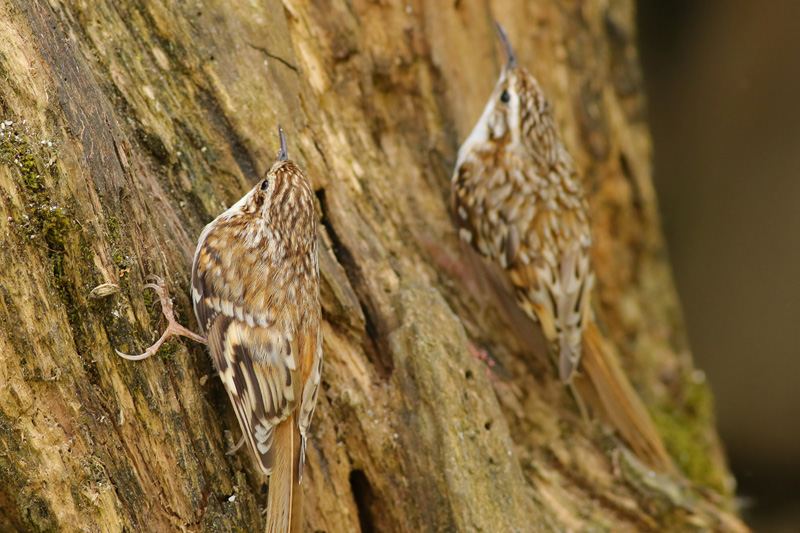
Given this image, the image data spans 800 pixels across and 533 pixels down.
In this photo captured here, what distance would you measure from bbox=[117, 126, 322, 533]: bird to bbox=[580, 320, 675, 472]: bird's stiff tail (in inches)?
57.3

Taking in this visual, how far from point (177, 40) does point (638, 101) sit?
2717 millimetres

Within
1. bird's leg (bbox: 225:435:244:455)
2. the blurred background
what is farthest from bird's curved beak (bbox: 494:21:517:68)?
the blurred background

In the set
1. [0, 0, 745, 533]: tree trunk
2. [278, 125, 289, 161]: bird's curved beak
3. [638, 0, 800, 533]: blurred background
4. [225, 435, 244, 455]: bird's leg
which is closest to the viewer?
[0, 0, 745, 533]: tree trunk

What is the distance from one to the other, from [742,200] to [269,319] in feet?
14.7

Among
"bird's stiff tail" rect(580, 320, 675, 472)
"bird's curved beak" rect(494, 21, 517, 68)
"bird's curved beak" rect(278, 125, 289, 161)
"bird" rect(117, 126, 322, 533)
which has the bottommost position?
"bird's stiff tail" rect(580, 320, 675, 472)

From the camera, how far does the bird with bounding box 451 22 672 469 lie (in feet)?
9.87

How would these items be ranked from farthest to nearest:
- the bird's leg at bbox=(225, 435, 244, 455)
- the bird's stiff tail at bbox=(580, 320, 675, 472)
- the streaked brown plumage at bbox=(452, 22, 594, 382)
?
the bird's stiff tail at bbox=(580, 320, 675, 472) < the streaked brown plumage at bbox=(452, 22, 594, 382) < the bird's leg at bbox=(225, 435, 244, 455)

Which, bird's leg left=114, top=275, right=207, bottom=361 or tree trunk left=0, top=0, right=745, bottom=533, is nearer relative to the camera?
tree trunk left=0, top=0, right=745, bottom=533

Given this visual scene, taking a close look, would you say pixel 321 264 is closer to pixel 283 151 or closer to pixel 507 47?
pixel 283 151

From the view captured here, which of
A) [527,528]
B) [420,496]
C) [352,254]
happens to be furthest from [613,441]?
[352,254]

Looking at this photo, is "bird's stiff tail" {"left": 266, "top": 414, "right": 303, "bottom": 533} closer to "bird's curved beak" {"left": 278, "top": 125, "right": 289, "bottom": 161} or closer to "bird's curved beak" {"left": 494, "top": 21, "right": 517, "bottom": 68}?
"bird's curved beak" {"left": 278, "top": 125, "right": 289, "bottom": 161}

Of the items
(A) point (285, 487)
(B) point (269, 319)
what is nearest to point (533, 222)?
(B) point (269, 319)

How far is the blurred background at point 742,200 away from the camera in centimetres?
504

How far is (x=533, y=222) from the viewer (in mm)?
3039
